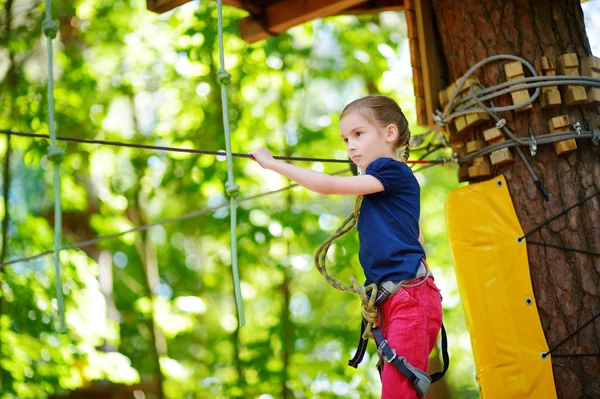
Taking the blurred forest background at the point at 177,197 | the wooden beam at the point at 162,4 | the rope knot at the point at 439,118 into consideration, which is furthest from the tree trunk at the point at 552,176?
the blurred forest background at the point at 177,197

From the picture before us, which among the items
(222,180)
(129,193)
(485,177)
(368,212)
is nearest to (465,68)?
(485,177)

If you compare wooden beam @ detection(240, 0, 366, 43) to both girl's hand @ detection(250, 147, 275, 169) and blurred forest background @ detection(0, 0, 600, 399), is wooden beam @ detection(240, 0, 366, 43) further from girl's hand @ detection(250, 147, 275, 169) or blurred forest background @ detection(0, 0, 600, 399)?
blurred forest background @ detection(0, 0, 600, 399)

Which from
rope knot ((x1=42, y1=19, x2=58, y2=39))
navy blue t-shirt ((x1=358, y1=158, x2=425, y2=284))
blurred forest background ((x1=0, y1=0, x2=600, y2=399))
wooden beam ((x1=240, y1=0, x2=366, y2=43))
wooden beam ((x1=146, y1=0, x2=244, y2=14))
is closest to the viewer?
navy blue t-shirt ((x1=358, y1=158, x2=425, y2=284))

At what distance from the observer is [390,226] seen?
2.32m

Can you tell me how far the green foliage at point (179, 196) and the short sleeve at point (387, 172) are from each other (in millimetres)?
5023

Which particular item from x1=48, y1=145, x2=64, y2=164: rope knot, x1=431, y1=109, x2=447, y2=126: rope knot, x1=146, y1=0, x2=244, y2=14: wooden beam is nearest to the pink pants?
x1=431, y1=109, x2=447, y2=126: rope knot

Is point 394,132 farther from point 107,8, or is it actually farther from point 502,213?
point 107,8

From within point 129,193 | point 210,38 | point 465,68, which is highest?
point 210,38

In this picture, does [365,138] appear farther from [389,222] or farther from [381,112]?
[389,222]

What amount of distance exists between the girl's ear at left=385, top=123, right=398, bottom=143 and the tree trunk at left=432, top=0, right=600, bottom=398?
2.30 ft

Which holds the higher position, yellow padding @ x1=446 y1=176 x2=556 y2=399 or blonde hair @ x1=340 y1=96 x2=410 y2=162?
blonde hair @ x1=340 y1=96 x2=410 y2=162

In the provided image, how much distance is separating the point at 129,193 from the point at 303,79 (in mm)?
2686

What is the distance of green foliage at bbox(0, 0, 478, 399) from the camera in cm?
719

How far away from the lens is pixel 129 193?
8836 mm
